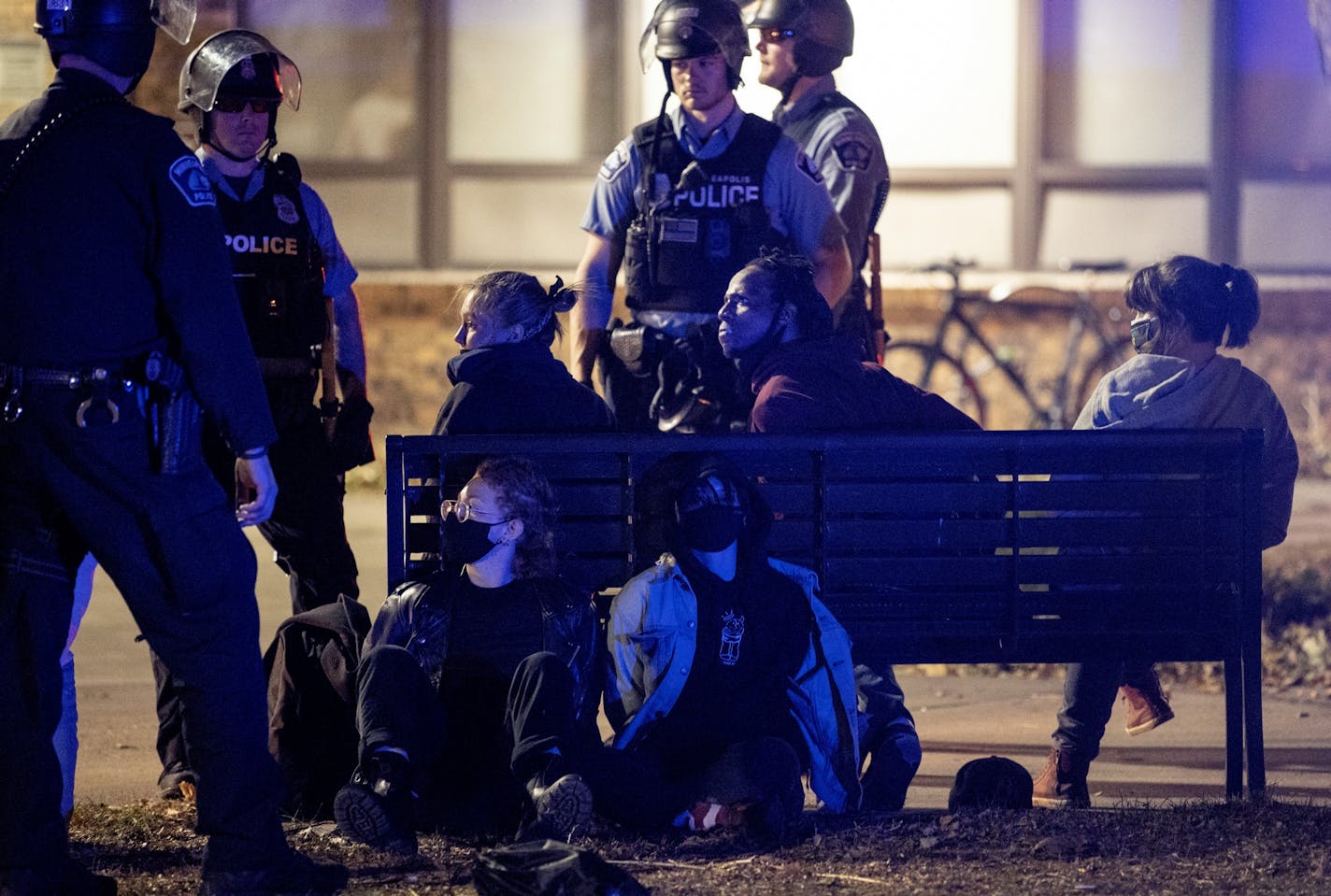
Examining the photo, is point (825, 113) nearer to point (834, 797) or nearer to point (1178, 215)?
point (834, 797)

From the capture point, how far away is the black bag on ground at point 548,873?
13.5ft

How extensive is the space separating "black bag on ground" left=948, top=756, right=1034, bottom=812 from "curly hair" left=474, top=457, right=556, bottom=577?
1.23m

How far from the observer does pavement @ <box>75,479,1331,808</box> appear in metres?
5.80

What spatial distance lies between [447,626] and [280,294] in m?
1.20

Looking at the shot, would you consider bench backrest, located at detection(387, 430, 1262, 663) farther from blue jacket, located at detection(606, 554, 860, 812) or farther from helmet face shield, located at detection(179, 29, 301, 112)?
helmet face shield, located at detection(179, 29, 301, 112)

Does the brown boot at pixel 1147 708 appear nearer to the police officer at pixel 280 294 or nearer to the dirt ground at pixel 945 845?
the dirt ground at pixel 945 845

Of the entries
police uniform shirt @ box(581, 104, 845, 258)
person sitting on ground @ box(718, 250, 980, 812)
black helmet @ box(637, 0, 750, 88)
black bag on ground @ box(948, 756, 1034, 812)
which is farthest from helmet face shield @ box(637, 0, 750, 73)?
black bag on ground @ box(948, 756, 1034, 812)

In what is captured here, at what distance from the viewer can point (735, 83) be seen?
21.1 feet

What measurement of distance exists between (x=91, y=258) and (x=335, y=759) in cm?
169

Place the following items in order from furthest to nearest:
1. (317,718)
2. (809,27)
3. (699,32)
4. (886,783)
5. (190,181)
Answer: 1. (809,27)
2. (699,32)
3. (886,783)
4. (317,718)
5. (190,181)

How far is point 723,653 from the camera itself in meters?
4.94

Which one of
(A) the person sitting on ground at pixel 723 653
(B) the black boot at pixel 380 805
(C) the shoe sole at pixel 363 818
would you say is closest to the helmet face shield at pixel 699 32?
(A) the person sitting on ground at pixel 723 653

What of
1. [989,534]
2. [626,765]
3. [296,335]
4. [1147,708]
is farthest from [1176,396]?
[296,335]

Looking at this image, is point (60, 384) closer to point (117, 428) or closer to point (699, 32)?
point (117, 428)
